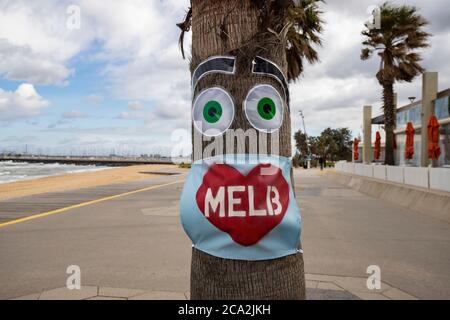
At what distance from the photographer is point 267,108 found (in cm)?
261

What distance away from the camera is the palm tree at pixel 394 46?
76.6ft

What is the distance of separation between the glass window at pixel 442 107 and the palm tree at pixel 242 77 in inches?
769

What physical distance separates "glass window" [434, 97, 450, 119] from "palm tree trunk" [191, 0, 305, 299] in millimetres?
19631

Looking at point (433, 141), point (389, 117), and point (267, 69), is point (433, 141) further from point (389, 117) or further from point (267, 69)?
point (267, 69)

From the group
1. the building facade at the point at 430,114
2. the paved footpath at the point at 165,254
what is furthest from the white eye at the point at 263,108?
the building facade at the point at 430,114

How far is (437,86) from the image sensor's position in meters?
20.1

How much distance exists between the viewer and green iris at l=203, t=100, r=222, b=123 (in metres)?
2.58

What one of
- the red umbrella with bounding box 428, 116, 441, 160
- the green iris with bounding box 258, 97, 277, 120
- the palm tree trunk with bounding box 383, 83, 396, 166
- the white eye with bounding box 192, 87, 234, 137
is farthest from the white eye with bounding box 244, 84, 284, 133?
the palm tree trunk with bounding box 383, 83, 396, 166

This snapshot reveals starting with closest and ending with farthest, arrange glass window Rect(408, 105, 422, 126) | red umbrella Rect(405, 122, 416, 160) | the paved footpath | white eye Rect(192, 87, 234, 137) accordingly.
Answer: white eye Rect(192, 87, 234, 137), the paved footpath, red umbrella Rect(405, 122, 416, 160), glass window Rect(408, 105, 422, 126)

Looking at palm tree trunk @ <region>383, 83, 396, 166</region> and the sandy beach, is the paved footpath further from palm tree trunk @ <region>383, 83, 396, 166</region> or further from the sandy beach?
palm tree trunk @ <region>383, 83, 396, 166</region>

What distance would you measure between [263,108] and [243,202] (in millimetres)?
614

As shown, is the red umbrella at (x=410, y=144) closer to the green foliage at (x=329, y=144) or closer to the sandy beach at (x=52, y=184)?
the sandy beach at (x=52, y=184)
